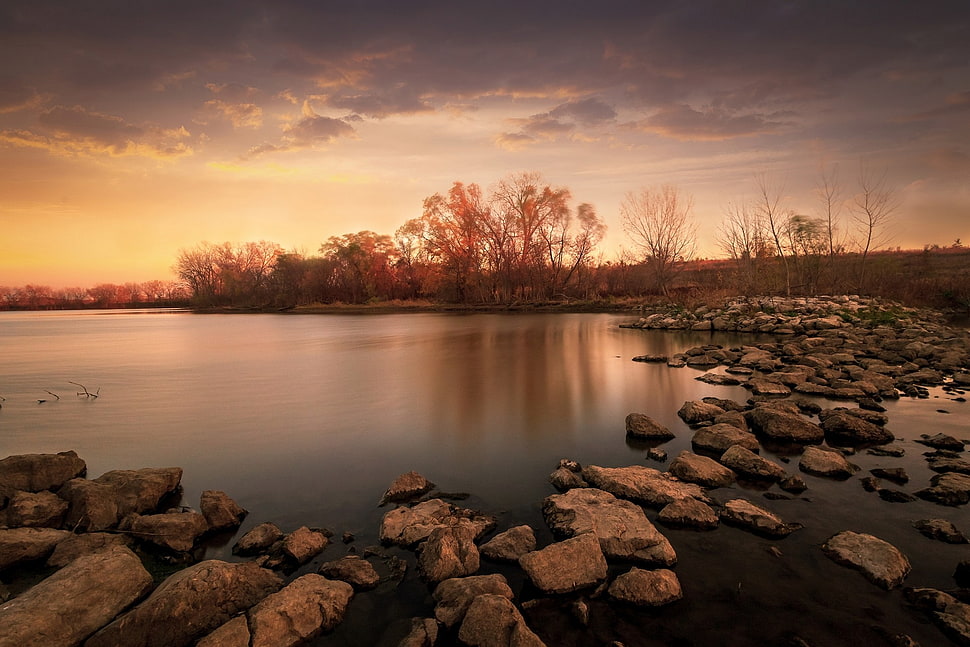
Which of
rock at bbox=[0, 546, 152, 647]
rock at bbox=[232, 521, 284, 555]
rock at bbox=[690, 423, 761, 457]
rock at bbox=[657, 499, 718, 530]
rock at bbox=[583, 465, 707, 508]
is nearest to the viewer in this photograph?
rock at bbox=[0, 546, 152, 647]

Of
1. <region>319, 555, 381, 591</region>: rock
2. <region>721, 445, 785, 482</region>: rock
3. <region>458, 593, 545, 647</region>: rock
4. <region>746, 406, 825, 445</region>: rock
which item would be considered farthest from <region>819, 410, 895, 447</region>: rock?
<region>319, 555, 381, 591</region>: rock

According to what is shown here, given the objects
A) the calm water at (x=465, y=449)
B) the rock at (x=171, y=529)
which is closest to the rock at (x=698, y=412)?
the calm water at (x=465, y=449)

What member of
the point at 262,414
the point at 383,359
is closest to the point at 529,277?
the point at 383,359

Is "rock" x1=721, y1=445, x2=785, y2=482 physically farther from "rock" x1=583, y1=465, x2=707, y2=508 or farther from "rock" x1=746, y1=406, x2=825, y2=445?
"rock" x1=746, y1=406, x2=825, y2=445

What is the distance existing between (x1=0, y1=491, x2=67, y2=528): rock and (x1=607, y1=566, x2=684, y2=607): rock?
201 inches

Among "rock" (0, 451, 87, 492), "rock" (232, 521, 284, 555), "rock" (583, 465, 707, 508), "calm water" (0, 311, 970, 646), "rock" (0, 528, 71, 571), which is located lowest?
"calm water" (0, 311, 970, 646)

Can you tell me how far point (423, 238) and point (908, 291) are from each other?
43.2 metres

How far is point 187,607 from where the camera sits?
284 centimetres

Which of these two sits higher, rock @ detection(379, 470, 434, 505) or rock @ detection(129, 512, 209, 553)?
rock @ detection(129, 512, 209, 553)

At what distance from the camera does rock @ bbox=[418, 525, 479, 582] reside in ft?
11.0

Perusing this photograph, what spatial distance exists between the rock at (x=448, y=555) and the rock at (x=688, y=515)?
73.9 inches

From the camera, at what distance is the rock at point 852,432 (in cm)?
604

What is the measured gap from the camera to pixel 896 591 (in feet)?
10.2

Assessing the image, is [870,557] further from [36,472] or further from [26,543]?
[36,472]
